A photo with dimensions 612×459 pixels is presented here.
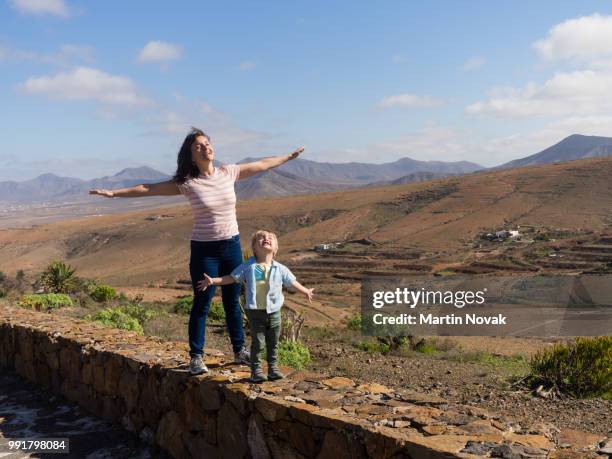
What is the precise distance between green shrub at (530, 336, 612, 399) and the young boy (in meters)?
5.23

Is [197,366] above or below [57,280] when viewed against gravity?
above

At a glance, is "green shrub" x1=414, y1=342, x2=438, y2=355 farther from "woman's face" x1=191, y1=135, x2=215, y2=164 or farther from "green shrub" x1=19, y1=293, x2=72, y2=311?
"woman's face" x1=191, y1=135, x2=215, y2=164

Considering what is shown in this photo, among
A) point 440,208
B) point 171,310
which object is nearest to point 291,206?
point 440,208

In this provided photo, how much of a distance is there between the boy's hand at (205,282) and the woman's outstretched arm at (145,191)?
0.66 m

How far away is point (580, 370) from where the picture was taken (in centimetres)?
753

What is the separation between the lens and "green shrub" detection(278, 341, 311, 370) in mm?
7823

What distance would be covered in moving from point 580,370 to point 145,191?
6.29m

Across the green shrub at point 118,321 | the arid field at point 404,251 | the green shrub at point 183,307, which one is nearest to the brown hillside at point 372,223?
the arid field at point 404,251

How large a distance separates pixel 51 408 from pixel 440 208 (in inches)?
2457

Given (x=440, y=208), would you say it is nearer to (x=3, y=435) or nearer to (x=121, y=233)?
(x=121, y=233)

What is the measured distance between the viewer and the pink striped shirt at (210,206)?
3.90 metres

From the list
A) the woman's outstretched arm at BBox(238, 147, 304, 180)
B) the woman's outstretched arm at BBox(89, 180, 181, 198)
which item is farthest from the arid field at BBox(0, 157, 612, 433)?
the woman's outstretched arm at BBox(89, 180, 181, 198)

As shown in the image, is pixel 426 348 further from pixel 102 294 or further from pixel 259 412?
pixel 102 294

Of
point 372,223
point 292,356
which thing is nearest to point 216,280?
point 292,356
